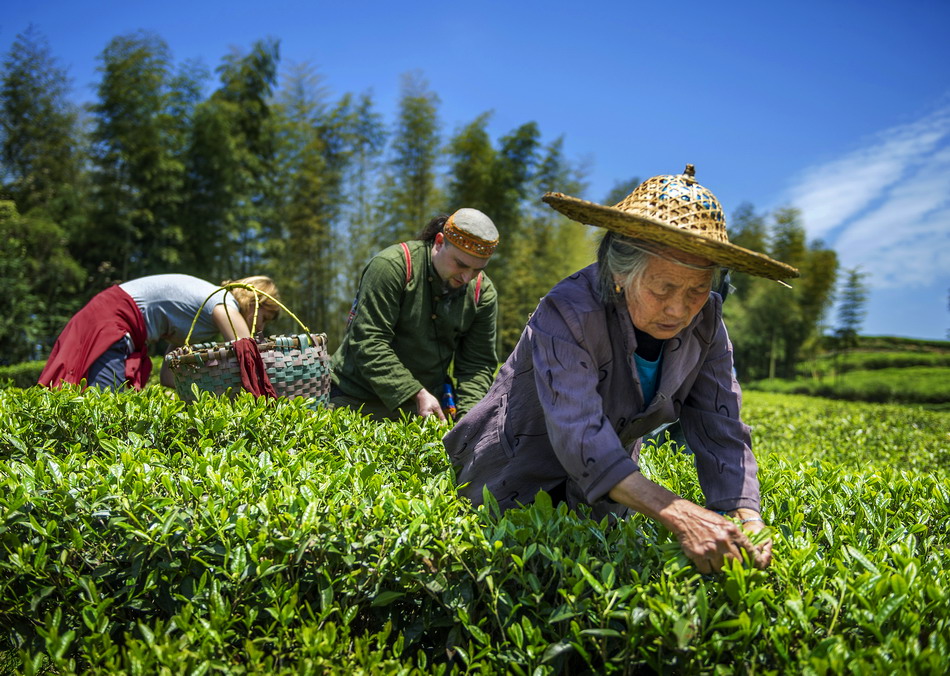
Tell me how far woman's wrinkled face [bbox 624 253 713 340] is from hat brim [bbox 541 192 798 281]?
0.05m

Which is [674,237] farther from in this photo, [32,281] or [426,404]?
[32,281]

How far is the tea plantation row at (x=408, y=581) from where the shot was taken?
1586 millimetres

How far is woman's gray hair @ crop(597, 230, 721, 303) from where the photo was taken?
1.83 meters

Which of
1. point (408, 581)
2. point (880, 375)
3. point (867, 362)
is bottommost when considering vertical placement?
point (408, 581)

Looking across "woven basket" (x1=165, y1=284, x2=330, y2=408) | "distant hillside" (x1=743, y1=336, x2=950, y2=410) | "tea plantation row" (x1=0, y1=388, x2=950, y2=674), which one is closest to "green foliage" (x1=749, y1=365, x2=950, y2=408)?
"distant hillside" (x1=743, y1=336, x2=950, y2=410)

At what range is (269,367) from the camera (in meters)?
3.56

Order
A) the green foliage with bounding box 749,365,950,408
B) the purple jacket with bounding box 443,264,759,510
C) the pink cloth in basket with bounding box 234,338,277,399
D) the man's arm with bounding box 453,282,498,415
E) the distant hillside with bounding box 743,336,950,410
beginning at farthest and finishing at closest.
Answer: the distant hillside with bounding box 743,336,950,410 < the green foliage with bounding box 749,365,950,408 < the man's arm with bounding box 453,282,498,415 < the pink cloth in basket with bounding box 234,338,277,399 < the purple jacket with bounding box 443,264,759,510

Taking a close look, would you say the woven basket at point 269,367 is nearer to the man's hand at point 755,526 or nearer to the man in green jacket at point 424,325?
the man in green jacket at point 424,325

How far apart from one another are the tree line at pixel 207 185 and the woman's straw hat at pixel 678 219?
11.8 m

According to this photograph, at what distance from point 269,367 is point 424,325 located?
0.87 m

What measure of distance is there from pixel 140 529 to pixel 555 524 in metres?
1.22

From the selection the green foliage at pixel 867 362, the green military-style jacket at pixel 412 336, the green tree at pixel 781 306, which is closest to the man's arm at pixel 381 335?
the green military-style jacket at pixel 412 336

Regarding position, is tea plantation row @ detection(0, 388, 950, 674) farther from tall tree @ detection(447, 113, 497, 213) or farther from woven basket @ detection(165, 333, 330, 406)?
tall tree @ detection(447, 113, 497, 213)

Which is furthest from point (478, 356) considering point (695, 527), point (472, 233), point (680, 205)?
point (695, 527)
